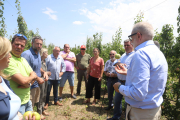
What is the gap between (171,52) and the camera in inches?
119

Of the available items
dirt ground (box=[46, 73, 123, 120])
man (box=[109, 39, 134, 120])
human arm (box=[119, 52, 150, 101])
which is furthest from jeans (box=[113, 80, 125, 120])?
human arm (box=[119, 52, 150, 101])

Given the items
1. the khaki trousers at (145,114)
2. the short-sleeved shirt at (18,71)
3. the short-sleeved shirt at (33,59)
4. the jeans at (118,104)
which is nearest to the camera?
the khaki trousers at (145,114)

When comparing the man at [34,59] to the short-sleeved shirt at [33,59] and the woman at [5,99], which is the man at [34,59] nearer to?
the short-sleeved shirt at [33,59]

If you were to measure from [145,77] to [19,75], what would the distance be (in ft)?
6.07

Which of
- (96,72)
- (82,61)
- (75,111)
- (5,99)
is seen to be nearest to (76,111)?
(75,111)

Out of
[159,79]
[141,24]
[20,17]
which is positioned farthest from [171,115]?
[20,17]

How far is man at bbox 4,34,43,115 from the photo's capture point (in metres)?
1.79

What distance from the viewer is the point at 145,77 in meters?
1.29

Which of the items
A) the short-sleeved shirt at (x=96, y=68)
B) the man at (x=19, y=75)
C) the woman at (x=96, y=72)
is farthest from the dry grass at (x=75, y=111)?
the man at (x=19, y=75)

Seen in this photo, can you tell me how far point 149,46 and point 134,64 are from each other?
1.06 ft

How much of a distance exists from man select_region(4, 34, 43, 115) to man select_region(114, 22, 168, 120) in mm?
1583

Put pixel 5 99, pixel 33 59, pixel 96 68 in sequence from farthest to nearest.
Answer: pixel 96 68, pixel 33 59, pixel 5 99

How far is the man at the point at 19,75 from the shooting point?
1.79m

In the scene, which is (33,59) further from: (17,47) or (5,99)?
(5,99)
